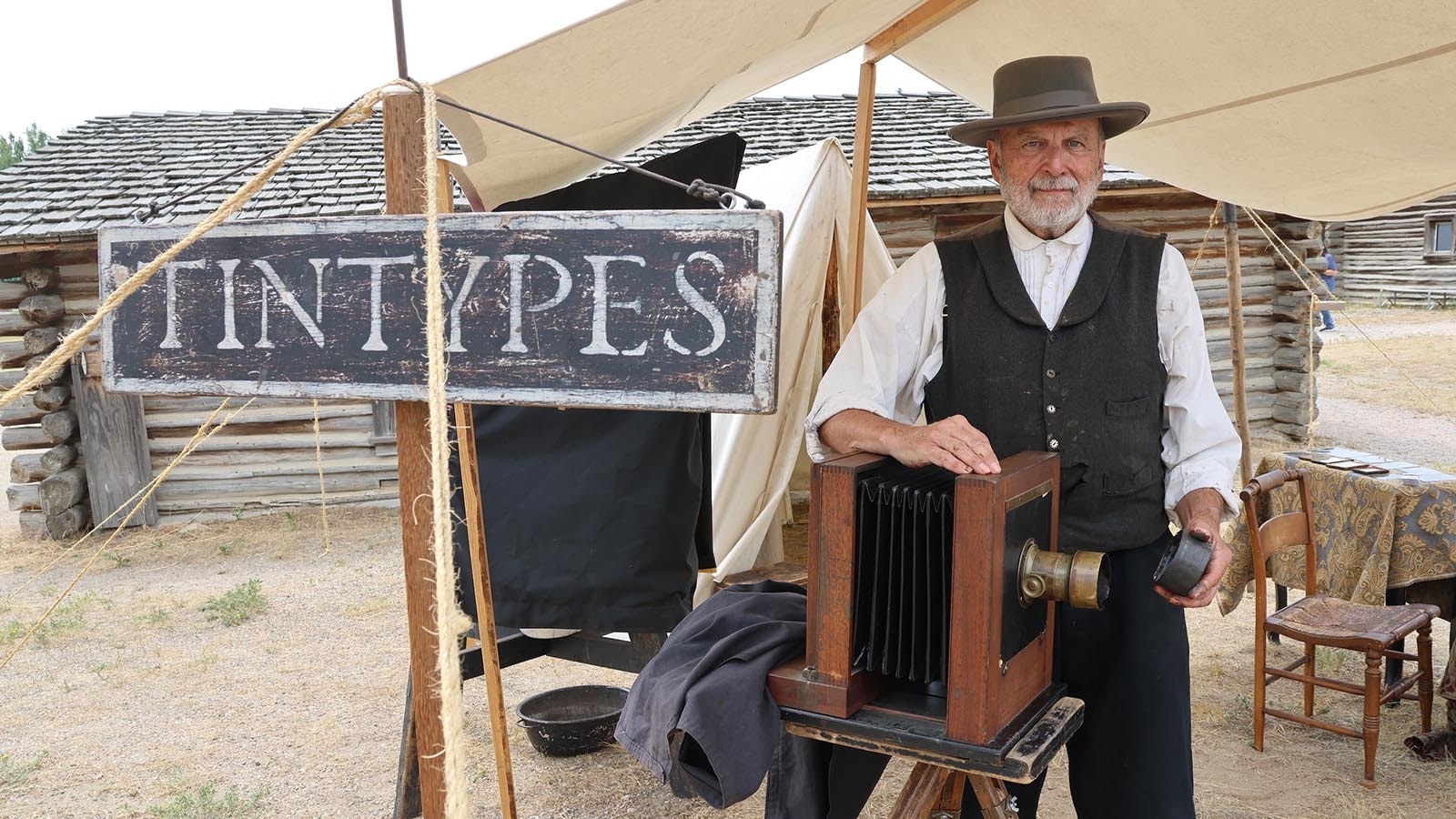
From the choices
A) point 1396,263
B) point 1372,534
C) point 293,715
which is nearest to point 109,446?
point 293,715

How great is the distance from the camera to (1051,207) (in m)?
2.09

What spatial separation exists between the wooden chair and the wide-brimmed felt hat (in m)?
1.81

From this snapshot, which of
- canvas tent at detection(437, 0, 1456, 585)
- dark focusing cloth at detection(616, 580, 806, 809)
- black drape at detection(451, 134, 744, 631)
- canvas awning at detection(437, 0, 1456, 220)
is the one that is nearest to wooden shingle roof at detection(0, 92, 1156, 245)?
canvas tent at detection(437, 0, 1456, 585)

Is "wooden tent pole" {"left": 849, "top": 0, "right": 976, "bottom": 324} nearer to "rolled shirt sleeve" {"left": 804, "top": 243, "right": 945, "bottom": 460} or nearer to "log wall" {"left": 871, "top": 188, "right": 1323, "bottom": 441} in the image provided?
"rolled shirt sleeve" {"left": 804, "top": 243, "right": 945, "bottom": 460}

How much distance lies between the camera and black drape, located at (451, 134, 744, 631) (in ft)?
Result: 9.55

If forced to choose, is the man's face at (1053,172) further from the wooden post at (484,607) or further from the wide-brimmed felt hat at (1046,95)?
the wooden post at (484,607)

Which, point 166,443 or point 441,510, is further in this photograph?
point 166,443

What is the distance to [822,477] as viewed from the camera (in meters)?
1.67

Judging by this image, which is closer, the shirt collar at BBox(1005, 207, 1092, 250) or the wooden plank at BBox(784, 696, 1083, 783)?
the wooden plank at BBox(784, 696, 1083, 783)

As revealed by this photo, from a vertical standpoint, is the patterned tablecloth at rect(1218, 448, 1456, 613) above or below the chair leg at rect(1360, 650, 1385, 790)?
above

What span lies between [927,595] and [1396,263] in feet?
70.2

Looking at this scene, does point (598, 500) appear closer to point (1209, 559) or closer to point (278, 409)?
point (1209, 559)

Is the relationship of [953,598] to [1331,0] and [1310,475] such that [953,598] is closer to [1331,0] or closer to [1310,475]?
[1331,0]

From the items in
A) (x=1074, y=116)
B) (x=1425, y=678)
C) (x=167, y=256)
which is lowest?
(x=1425, y=678)
